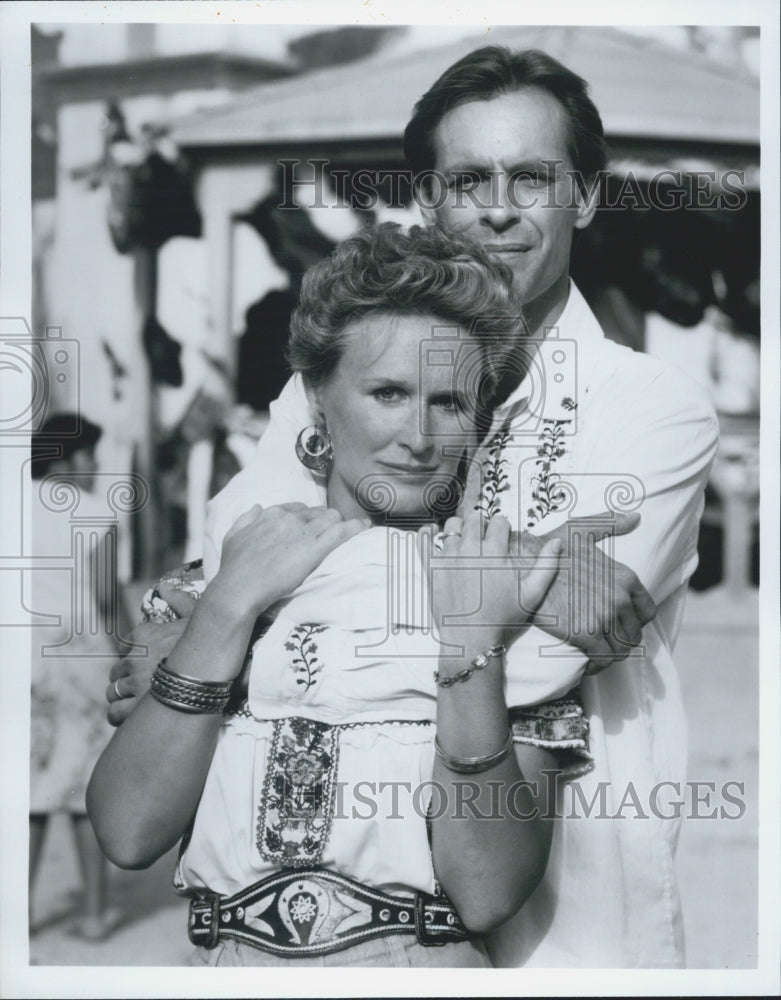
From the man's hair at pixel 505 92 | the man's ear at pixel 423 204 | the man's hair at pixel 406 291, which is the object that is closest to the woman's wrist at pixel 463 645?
the man's hair at pixel 406 291

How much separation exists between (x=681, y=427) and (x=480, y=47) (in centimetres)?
105

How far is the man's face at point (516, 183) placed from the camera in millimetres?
2893

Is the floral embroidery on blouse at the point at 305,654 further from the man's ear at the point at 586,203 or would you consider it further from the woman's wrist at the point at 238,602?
the man's ear at the point at 586,203

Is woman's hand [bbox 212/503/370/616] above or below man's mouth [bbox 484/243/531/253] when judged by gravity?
below

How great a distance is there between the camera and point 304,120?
3.06 metres

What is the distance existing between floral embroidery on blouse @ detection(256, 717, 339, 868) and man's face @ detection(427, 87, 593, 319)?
1.11 m

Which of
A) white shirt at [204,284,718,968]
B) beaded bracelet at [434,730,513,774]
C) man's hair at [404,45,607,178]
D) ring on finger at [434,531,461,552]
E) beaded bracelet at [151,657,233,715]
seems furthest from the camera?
man's hair at [404,45,607,178]

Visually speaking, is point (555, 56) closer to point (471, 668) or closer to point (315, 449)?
point (315, 449)

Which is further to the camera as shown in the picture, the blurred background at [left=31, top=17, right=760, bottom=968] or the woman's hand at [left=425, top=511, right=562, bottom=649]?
the blurred background at [left=31, top=17, right=760, bottom=968]

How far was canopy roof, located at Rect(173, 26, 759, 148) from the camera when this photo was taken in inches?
119

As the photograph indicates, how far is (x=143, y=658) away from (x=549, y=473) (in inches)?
41.3

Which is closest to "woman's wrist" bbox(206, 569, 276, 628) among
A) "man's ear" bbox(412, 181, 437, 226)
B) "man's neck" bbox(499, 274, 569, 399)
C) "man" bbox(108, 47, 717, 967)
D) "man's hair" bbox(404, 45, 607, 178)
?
"man" bbox(108, 47, 717, 967)

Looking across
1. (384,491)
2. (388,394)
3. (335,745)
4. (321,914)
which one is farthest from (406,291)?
(321,914)

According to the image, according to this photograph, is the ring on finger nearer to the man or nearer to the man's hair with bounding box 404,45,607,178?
the man
